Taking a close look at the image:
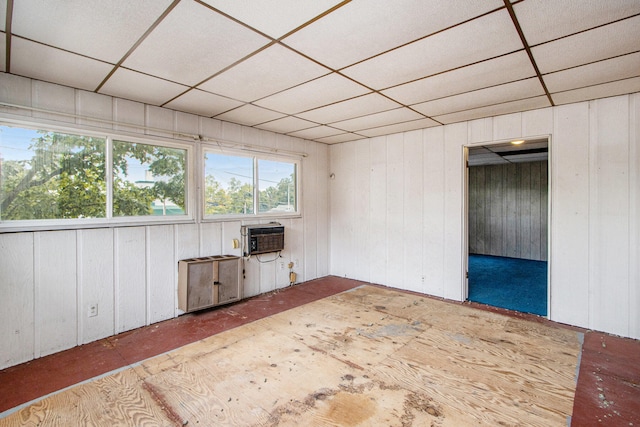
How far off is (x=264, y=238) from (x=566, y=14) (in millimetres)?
3935

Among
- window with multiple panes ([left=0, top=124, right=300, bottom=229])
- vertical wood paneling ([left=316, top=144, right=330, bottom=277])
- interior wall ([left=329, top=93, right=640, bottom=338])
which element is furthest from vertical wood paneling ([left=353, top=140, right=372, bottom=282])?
window with multiple panes ([left=0, top=124, right=300, bottom=229])

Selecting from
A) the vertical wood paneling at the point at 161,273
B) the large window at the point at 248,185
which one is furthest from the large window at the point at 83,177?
the large window at the point at 248,185

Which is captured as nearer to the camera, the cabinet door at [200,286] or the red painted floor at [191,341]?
the red painted floor at [191,341]

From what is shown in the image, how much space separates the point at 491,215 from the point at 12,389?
Result: 9.76 m

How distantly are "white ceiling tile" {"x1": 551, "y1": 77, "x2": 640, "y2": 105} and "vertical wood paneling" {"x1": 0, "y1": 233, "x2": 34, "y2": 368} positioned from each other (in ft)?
17.9

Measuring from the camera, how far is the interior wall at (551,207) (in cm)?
329

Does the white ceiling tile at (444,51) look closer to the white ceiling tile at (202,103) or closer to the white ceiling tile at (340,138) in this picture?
the white ceiling tile at (202,103)

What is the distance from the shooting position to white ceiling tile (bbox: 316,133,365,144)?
205 inches

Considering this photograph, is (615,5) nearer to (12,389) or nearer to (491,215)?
(12,389)

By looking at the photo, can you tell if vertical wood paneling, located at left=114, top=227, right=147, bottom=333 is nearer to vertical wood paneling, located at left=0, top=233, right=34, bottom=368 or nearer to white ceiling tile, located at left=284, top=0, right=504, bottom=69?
vertical wood paneling, located at left=0, top=233, right=34, bottom=368

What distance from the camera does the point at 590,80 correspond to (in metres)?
2.87

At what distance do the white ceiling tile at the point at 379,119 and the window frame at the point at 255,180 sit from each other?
1121mm

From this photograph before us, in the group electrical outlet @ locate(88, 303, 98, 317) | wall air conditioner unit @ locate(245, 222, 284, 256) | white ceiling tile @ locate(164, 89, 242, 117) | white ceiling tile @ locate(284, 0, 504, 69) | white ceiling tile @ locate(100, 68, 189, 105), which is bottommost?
electrical outlet @ locate(88, 303, 98, 317)

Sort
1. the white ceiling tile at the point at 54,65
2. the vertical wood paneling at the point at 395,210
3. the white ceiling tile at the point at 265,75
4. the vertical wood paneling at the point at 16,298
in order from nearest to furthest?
the white ceiling tile at the point at 54,65 < the white ceiling tile at the point at 265,75 < the vertical wood paneling at the point at 16,298 < the vertical wood paneling at the point at 395,210
